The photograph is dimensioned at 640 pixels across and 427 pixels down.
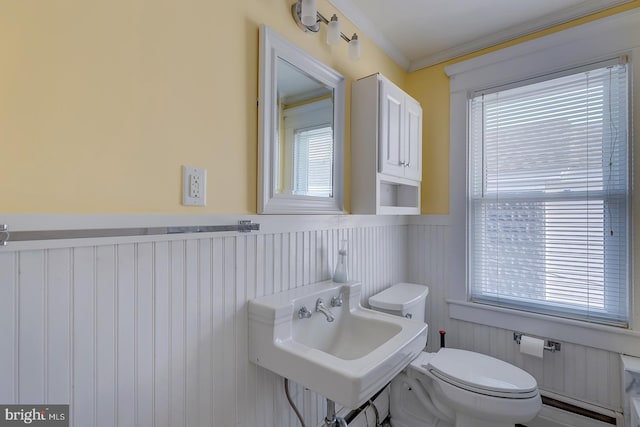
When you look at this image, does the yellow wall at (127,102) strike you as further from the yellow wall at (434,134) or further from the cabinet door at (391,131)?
the yellow wall at (434,134)

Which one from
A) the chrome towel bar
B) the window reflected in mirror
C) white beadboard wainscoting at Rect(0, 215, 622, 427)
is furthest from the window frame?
the chrome towel bar

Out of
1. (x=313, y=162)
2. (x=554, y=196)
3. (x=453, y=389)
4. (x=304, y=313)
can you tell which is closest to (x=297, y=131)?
(x=313, y=162)

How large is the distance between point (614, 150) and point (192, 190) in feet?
6.65

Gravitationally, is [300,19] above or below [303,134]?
above

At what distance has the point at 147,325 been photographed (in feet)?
2.77

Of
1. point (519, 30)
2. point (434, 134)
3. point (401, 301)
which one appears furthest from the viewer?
point (434, 134)

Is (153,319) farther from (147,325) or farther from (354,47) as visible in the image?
(354,47)

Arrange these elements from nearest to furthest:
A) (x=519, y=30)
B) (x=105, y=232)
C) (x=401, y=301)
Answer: (x=105, y=232)
(x=401, y=301)
(x=519, y=30)

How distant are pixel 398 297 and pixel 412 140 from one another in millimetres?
946

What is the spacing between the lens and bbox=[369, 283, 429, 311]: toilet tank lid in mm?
1636

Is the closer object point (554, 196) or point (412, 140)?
point (554, 196)

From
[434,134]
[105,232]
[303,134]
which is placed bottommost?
[105,232]

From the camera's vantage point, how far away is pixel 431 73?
2.11 meters

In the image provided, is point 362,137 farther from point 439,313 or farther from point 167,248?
point 439,313
